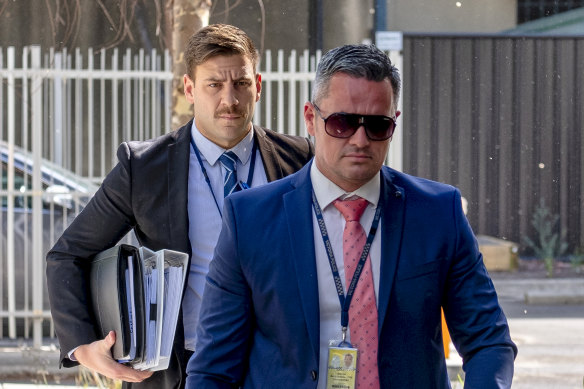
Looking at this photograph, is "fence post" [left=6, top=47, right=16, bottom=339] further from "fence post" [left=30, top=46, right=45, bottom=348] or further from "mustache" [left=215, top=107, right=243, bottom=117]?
"mustache" [left=215, top=107, right=243, bottom=117]

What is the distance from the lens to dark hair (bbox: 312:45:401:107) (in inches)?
96.2

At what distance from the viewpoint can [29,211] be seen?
29.3 ft

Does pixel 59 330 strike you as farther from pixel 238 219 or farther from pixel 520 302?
pixel 520 302

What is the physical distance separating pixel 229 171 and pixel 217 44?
0.39 metres

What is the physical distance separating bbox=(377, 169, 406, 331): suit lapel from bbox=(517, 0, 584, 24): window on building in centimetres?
1556

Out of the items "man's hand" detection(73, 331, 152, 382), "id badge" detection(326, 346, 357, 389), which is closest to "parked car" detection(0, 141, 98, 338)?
"man's hand" detection(73, 331, 152, 382)

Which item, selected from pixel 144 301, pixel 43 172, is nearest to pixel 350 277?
pixel 144 301

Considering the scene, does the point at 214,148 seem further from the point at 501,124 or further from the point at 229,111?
the point at 501,124

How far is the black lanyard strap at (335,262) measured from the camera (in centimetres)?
243

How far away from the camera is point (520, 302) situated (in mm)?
12836

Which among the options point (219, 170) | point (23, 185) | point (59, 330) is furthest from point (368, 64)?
point (23, 185)

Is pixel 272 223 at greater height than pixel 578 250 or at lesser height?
greater

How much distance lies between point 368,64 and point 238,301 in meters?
0.58

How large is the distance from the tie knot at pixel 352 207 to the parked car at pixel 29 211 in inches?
251
